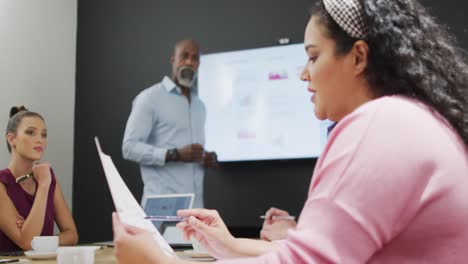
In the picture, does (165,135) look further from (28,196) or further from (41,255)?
(41,255)

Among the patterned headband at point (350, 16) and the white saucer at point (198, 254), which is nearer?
the patterned headband at point (350, 16)

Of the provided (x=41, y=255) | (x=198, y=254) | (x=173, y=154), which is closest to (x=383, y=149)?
(x=198, y=254)

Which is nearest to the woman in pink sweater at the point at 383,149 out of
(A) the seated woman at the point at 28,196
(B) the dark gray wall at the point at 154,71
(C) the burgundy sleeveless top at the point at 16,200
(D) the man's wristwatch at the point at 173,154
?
(A) the seated woman at the point at 28,196

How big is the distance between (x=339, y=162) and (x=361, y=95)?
21cm

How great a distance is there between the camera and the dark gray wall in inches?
171

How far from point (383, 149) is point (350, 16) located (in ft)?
0.83

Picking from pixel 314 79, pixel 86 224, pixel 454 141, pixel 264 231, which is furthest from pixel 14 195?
pixel 454 141

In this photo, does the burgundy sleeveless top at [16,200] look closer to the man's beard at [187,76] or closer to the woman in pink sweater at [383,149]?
the man's beard at [187,76]

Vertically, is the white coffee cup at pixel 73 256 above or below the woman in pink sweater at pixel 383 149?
below

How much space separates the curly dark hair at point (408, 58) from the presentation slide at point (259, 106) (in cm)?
311

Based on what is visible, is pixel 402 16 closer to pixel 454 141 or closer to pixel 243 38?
pixel 454 141

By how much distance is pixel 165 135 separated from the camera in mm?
4430

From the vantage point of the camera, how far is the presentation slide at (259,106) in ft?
13.7

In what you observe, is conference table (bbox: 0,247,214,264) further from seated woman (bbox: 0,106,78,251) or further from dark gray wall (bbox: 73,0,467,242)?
dark gray wall (bbox: 73,0,467,242)
